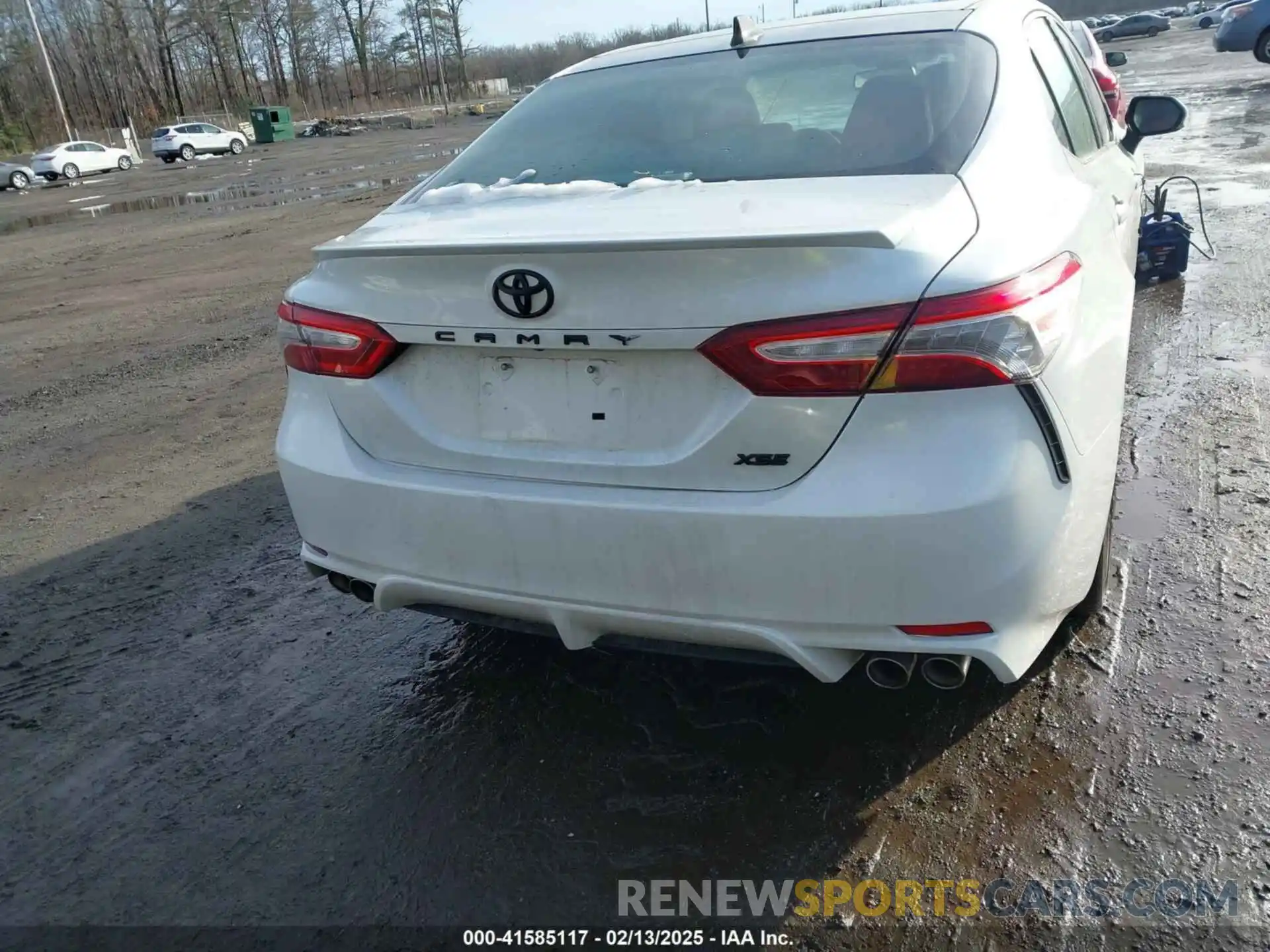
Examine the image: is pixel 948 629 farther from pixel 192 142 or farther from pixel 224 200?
pixel 192 142

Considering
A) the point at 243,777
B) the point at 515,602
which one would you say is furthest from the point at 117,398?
the point at 515,602

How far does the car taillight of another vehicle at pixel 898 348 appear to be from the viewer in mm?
1858

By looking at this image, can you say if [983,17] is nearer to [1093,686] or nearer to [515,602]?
[1093,686]

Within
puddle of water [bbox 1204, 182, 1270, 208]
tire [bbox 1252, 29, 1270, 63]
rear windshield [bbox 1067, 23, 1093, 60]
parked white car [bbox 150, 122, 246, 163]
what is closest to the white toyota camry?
rear windshield [bbox 1067, 23, 1093, 60]

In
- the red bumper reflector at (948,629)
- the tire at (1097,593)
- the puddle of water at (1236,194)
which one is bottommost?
the puddle of water at (1236,194)

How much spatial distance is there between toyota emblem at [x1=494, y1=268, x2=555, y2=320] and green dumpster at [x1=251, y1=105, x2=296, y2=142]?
181 feet

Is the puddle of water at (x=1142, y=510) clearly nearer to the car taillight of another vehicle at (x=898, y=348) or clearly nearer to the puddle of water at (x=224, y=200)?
the car taillight of another vehicle at (x=898, y=348)

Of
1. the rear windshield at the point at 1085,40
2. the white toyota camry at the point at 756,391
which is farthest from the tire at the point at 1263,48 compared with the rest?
the white toyota camry at the point at 756,391

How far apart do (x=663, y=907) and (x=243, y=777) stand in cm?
125

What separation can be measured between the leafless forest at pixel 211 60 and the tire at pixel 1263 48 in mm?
41912

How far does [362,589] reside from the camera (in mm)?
2609

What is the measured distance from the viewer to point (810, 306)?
6.18ft

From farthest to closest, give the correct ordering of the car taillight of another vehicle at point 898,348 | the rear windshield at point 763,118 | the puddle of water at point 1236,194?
the puddle of water at point 1236,194 → the rear windshield at point 763,118 → the car taillight of another vehicle at point 898,348

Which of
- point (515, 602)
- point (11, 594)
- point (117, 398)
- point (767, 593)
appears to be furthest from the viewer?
point (117, 398)
